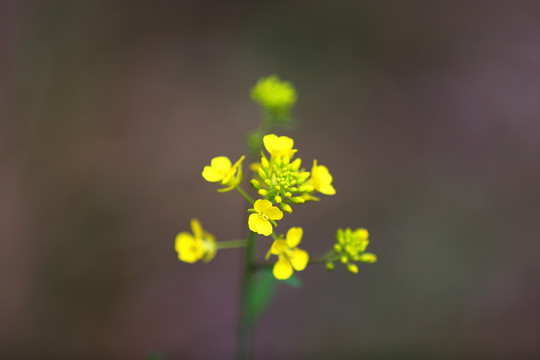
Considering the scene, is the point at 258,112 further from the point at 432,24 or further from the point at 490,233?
the point at 490,233

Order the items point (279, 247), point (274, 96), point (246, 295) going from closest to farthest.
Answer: point (279, 247), point (246, 295), point (274, 96)

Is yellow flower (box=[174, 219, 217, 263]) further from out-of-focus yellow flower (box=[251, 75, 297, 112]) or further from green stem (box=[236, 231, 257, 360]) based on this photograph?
out-of-focus yellow flower (box=[251, 75, 297, 112])

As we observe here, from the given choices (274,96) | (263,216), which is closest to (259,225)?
(263,216)

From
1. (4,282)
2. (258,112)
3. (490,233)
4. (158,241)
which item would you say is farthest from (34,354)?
(490,233)

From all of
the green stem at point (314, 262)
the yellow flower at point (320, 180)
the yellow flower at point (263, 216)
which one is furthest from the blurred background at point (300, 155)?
the yellow flower at point (263, 216)

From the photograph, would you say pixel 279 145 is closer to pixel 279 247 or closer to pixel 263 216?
pixel 263 216

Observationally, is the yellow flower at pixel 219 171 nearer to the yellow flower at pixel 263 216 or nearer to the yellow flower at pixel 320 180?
the yellow flower at pixel 263 216

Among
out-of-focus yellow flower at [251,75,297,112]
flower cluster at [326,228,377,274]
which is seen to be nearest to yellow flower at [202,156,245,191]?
flower cluster at [326,228,377,274]
